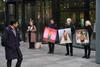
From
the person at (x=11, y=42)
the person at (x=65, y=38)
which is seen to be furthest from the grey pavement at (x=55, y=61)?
the person at (x=11, y=42)

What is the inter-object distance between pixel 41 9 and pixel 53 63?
9.75 m

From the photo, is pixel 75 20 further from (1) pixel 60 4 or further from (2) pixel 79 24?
(1) pixel 60 4

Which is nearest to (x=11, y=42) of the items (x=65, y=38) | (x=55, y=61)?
(x=55, y=61)

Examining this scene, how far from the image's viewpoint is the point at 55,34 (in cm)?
1792

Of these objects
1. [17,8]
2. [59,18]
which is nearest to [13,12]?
[17,8]

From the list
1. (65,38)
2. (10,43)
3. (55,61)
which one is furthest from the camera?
(65,38)

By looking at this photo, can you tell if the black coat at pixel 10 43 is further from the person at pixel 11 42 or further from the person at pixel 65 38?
the person at pixel 65 38

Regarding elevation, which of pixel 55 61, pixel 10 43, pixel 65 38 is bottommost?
pixel 55 61

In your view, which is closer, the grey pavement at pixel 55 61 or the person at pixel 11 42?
the person at pixel 11 42

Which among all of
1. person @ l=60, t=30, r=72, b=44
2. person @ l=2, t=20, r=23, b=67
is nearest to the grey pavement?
person @ l=60, t=30, r=72, b=44

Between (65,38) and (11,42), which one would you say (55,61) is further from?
(11,42)

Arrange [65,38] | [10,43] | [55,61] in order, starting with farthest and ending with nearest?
[65,38] → [55,61] → [10,43]

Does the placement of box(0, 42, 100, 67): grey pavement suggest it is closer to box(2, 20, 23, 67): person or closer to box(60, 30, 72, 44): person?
box(60, 30, 72, 44): person

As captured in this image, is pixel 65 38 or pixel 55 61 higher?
pixel 65 38
